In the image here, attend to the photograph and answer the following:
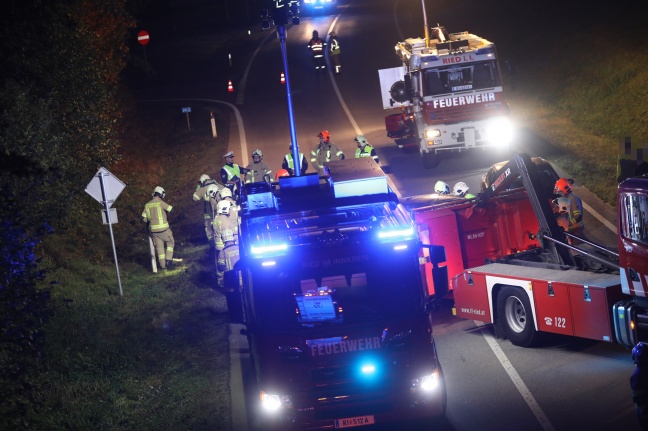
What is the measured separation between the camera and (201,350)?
14.2m

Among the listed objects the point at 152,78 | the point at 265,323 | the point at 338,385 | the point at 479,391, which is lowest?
the point at 479,391

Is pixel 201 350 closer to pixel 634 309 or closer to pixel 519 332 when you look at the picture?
pixel 519 332

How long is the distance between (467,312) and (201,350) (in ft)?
14.1

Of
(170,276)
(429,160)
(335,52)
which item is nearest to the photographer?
(170,276)

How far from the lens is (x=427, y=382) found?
A: 930cm

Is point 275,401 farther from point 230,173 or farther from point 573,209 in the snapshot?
point 230,173

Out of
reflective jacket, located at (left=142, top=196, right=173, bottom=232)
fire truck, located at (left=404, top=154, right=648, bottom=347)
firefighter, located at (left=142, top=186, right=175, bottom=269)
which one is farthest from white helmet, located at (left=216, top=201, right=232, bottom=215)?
fire truck, located at (left=404, top=154, right=648, bottom=347)

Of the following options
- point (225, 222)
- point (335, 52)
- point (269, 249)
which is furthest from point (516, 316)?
point (335, 52)

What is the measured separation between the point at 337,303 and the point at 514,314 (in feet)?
13.9

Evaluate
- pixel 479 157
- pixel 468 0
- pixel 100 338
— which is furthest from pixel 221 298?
pixel 468 0

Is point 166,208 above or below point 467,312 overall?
above

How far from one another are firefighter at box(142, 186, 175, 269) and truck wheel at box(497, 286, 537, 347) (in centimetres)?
863

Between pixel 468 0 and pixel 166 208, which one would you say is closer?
pixel 166 208

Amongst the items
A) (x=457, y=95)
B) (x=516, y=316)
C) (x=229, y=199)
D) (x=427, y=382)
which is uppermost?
(x=457, y=95)
